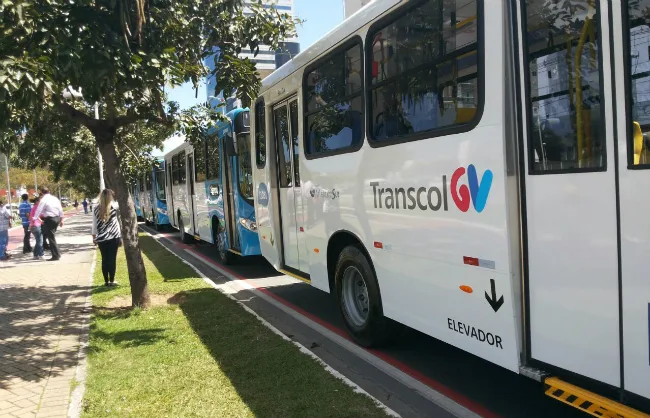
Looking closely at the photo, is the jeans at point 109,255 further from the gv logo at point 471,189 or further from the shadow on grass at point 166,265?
the gv logo at point 471,189

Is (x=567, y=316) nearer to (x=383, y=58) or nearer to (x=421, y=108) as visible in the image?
(x=421, y=108)

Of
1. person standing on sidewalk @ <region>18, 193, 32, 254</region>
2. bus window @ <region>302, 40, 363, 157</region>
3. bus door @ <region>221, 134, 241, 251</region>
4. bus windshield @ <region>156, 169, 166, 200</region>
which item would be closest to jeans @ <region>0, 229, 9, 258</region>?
person standing on sidewalk @ <region>18, 193, 32, 254</region>

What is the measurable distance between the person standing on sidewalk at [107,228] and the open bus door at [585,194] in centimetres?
732

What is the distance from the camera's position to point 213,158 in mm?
11523

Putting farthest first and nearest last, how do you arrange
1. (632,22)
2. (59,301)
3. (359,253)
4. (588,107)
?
(59,301), (359,253), (588,107), (632,22)

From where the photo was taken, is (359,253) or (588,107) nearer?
(588,107)

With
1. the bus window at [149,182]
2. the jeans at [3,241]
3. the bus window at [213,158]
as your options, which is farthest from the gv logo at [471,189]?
the bus window at [149,182]

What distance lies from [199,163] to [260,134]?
545cm

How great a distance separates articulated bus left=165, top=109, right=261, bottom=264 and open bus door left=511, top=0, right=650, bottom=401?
655cm

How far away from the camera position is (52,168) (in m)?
19.5

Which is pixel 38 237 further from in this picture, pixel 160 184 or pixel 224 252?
pixel 160 184

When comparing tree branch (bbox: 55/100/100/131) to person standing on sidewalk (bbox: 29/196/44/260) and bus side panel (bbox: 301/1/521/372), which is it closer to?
bus side panel (bbox: 301/1/521/372)

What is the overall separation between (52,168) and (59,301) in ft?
42.1

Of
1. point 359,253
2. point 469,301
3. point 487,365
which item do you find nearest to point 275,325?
point 359,253
